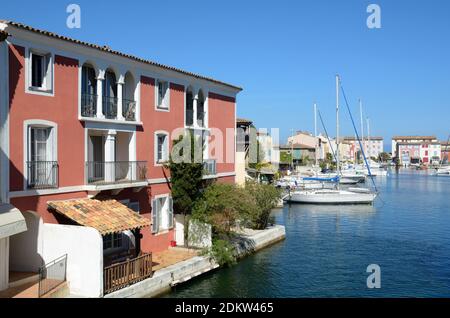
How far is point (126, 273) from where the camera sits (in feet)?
57.3

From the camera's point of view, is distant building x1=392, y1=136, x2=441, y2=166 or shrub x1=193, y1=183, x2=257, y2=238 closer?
shrub x1=193, y1=183, x2=257, y2=238

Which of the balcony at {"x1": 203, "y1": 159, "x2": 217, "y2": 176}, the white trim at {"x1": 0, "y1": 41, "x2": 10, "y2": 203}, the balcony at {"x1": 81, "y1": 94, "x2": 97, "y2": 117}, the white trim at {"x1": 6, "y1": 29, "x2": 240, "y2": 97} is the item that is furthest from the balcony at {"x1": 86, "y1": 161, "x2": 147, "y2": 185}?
the balcony at {"x1": 203, "y1": 159, "x2": 217, "y2": 176}

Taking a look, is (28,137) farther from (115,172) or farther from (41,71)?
(115,172)

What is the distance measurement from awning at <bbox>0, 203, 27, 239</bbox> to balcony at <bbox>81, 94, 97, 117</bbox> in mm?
5539

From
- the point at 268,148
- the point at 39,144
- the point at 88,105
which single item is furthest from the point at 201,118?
the point at 268,148

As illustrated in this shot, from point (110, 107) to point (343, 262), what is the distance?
50.4ft

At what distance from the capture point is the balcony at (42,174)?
16.6m

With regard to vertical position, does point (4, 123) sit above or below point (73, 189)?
above

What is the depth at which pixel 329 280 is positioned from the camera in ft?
72.8

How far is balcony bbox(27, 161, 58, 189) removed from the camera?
1661cm

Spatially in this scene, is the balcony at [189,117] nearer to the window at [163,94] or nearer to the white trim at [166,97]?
the white trim at [166,97]

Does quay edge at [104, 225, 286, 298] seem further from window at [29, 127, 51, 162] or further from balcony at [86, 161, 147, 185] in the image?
window at [29, 127, 51, 162]
